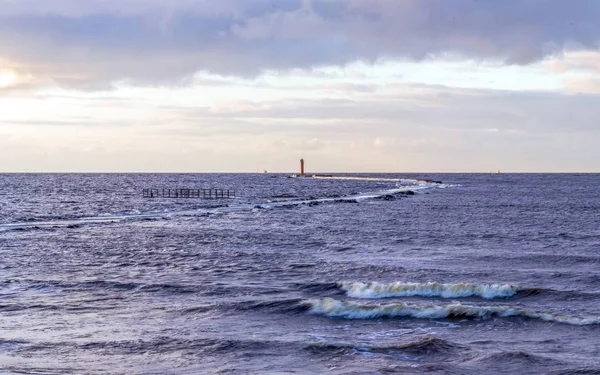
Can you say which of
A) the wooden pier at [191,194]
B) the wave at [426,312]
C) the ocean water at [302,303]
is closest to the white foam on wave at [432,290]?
the ocean water at [302,303]

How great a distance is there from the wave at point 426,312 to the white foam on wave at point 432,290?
90.5 inches

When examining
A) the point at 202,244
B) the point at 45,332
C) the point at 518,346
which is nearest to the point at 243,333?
the point at 45,332

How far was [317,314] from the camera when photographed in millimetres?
22188

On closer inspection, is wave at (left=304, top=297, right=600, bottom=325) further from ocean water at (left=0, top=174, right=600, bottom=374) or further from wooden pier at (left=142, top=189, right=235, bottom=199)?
wooden pier at (left=142, top=189, right=235, bottom=199)

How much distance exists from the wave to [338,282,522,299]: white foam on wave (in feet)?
7.54

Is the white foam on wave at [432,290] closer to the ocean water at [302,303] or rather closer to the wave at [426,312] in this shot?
the ocean water at [302,303]

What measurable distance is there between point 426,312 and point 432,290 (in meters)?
3.64

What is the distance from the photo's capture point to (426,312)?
2178 cm

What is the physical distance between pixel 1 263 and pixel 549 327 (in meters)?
26.8

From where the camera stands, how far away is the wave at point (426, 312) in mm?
21375

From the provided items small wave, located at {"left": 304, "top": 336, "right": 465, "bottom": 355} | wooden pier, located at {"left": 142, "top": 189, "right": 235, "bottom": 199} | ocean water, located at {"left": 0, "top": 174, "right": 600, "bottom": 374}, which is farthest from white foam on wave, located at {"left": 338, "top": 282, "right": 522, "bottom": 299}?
wooden pier, located at {"left": 142, "top": 189, "right": 235, "bottom": 199}

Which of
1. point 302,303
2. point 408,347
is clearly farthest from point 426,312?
point 302,303

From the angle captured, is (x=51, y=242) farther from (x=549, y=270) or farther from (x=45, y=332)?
(x=549, y=270)

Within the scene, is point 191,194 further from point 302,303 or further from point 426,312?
point 426,312
